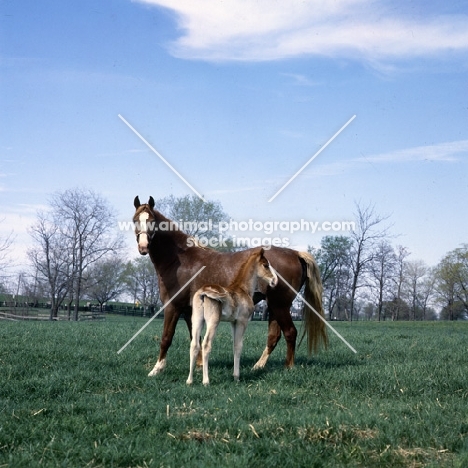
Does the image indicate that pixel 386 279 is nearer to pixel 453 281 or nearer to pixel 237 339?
pixel 453 281

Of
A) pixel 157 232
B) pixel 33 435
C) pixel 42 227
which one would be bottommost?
pixel 33 435

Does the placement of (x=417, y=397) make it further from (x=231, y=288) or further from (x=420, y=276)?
(x=420, y=276)

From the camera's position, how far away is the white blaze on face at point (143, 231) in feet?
30.5

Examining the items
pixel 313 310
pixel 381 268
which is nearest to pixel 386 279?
pixel 381 268

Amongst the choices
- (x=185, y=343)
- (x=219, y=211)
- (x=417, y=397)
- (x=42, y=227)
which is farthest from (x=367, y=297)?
(x=417, y=397)

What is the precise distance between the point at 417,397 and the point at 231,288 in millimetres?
3239

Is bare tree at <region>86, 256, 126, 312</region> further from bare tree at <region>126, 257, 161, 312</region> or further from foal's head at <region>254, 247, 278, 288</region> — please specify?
foal's head at <region>254, 247, 278, 288</region>

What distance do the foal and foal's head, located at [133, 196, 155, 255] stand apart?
1362 mm

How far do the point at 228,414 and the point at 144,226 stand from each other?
4126 mm

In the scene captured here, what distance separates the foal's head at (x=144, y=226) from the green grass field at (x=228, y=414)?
2112 mm

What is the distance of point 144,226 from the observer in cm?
943

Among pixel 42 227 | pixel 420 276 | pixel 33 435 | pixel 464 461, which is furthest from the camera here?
pixel 420 276

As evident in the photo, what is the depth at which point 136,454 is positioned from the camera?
4.94 metres

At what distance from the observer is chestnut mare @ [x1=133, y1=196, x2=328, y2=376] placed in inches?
392
